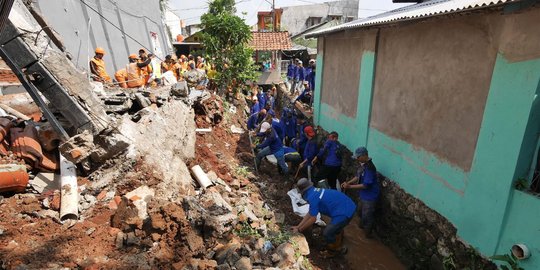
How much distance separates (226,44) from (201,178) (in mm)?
8140

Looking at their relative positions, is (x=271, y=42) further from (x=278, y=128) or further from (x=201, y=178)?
(x=201, y=178)

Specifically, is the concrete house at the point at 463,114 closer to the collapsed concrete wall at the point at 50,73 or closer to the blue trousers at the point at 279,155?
the blue trousers at the point at 279,155

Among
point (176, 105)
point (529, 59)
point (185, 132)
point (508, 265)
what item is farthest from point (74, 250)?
point (529, 59)

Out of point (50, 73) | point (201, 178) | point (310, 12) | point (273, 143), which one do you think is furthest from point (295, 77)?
point (310, 12)

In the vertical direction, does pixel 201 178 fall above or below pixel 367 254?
above

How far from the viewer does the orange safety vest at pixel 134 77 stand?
844 cm

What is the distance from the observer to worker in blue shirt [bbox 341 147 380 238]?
5.58m

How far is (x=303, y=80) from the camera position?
15461 mm

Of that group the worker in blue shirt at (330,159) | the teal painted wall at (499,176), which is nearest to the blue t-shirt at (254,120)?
the worker in blue shirt at (330,159)

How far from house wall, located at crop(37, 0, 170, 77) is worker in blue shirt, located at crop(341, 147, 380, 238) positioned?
868 centimetres

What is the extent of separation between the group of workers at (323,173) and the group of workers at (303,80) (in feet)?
10.5

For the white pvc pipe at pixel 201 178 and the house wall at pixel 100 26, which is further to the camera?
the house wall at pixel 100 26

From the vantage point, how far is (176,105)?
7020mm

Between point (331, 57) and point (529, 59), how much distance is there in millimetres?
6108
